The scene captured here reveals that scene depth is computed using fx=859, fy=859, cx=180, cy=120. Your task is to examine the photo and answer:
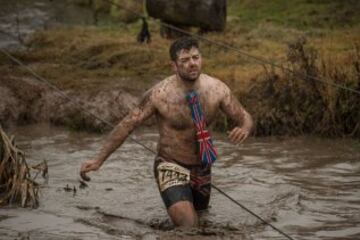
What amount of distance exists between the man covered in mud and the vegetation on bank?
133cm

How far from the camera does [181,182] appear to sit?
780 centimetres

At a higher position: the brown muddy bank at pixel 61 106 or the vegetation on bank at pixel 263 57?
the vegetation on bank at pixel 263 57

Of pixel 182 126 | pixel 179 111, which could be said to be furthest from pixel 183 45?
pixel 182 126

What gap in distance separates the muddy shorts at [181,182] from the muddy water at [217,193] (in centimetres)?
29

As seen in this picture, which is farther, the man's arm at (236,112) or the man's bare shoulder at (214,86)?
the man's bare shoulder at (214,86)

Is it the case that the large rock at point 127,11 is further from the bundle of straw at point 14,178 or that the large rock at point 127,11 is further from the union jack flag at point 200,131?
the union jack flag at point 200,131

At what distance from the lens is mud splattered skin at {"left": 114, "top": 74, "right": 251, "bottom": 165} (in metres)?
7.85

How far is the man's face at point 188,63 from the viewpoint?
7551mm

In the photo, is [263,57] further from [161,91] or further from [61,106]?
[161,91]

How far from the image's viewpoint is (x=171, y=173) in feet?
25.7

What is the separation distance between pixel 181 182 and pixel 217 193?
70.6 inches

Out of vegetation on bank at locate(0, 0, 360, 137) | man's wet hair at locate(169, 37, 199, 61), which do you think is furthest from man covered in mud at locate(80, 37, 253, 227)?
vegetation on bank at locate(0, 0, 360, 137)

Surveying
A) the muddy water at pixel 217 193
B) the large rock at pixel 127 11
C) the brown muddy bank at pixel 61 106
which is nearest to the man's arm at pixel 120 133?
the muddy water at pixel 217 193

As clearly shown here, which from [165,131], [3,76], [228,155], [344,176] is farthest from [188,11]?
[165,131]
